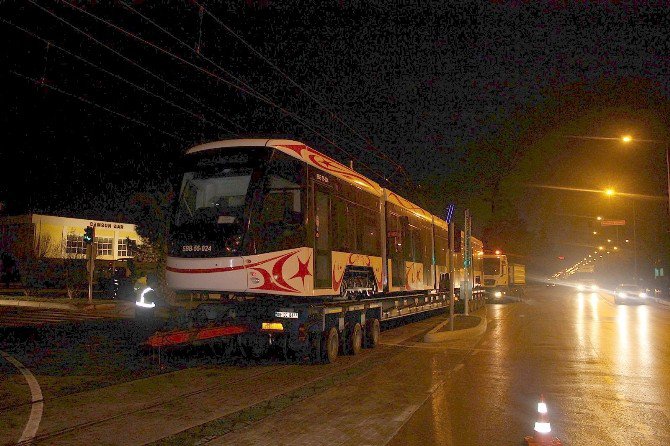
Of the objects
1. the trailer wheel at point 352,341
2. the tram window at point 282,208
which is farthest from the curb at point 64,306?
the tram window at point 282,208

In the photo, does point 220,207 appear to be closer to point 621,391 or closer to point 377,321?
point 377,321

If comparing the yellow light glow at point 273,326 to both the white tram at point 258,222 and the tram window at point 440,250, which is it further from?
the tram window at point 440,250

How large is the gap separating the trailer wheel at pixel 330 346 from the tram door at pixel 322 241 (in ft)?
3.42

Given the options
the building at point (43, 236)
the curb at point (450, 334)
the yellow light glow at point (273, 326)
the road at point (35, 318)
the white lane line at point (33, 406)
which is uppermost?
the building at point (43, 236)

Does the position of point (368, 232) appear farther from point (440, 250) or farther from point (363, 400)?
point (440, 250)

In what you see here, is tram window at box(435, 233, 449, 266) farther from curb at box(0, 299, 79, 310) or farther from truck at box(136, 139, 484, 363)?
curb at box(0, 299, 79, 310)

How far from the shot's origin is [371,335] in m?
16.9

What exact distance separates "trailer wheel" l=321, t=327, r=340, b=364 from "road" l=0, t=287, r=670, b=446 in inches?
15.6

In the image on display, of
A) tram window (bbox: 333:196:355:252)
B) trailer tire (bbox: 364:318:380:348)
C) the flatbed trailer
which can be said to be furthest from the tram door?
trailer tire (bbox: 364:318:380:348)

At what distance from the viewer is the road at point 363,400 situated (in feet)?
25.0

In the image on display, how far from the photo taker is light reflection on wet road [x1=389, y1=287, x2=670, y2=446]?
776 cm

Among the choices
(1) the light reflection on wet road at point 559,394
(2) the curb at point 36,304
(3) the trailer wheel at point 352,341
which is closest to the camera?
(1) the light reflection on wet road at point 559,394

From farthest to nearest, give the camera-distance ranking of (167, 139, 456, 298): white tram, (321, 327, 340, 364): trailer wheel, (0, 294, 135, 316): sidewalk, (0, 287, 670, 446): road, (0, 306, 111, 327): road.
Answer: (0, 294, 135, 316): sidewalk, (0, 306, 111, 327): road, (321, 327, 340, 364): trailer wheel, (167, 139, 456, 298): white tram, (0, 287, 670, 446): road

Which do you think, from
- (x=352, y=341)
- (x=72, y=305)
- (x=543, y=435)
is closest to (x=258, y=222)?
(x=352, y=341)
